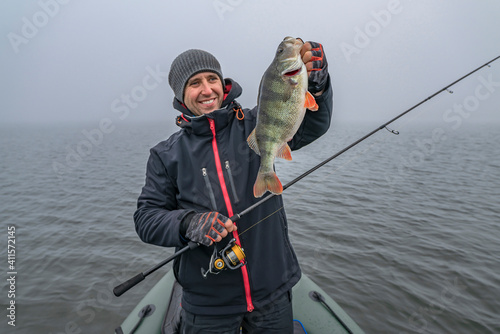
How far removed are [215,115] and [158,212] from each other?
2.98 feet

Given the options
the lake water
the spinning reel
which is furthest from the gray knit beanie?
the lake water

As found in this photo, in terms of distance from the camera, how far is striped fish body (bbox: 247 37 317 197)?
6.63 feet

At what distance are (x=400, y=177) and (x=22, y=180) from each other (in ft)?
63.8

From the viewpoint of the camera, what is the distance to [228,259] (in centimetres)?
216

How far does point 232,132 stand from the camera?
2.42 metres

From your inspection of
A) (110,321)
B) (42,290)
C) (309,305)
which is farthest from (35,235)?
(309,305)

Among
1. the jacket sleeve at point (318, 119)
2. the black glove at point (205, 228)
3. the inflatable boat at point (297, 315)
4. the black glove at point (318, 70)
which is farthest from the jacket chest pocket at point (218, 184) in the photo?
the inflatable boat at point (297, 315)

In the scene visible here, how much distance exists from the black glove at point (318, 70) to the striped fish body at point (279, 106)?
0.38 feet

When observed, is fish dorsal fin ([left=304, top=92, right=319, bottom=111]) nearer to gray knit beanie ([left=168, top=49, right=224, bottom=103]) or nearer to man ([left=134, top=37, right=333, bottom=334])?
man ([left=134, top=37, right=333, bottom=334])

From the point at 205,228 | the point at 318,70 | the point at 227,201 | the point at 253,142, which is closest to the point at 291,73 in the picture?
the point at 318,70

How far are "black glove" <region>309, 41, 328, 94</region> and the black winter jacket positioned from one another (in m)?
0.09

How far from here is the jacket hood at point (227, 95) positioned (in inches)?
98.7

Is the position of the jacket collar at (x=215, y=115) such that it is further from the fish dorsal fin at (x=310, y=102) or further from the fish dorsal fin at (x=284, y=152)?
the fish dorsal fin at (x=310, y=102)

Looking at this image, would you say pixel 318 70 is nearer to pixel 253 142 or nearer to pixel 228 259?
pixel 253 142
